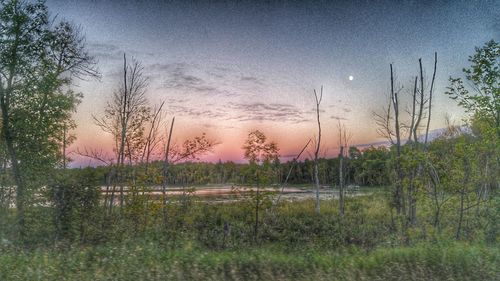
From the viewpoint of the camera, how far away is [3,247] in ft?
29.1

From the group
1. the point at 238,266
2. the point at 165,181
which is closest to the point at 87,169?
the point at 165,181

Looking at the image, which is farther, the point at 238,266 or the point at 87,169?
the point at 87,169

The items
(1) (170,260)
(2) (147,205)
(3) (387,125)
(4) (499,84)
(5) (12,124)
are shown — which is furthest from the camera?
(3) (387,125)

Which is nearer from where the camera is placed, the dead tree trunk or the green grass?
the green grass

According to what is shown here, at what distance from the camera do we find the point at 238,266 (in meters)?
6.99

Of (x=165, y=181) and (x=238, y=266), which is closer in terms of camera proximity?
(x=238, y=266)

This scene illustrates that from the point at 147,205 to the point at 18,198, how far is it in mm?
4906

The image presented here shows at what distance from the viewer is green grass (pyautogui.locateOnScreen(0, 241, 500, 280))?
6352 millimetres

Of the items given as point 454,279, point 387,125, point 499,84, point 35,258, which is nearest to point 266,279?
point 454,279

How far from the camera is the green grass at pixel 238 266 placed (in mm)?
6352

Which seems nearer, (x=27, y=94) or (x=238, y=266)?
Answer: (x=238, y=266)

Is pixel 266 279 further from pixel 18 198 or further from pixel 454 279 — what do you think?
pixel 18 198

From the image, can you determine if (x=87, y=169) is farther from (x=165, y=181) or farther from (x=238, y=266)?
(x=238, y=266)

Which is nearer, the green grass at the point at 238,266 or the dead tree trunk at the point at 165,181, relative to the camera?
the green grass at the point at 238,266
